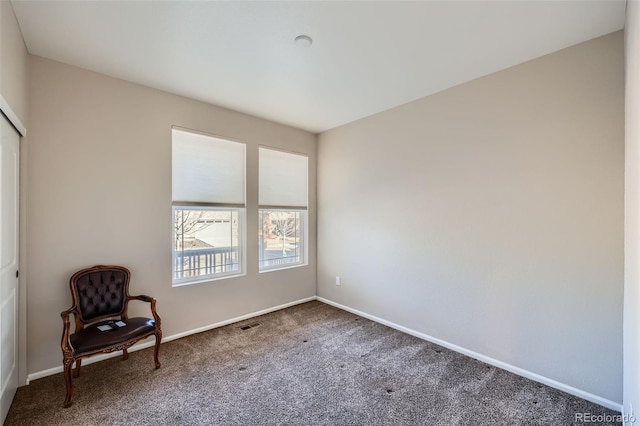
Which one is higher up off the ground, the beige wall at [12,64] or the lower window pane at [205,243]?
the beige wall at [12,64]

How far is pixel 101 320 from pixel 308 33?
3.14 meters

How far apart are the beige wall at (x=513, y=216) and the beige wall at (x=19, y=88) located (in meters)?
3.42

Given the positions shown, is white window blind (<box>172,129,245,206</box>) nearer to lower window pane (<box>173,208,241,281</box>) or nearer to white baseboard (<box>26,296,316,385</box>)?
lower window pane (<box>173,208,241,281</box>)

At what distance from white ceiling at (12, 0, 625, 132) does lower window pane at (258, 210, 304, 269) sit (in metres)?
1.86

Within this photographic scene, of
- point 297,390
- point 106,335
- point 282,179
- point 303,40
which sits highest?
point 303,40

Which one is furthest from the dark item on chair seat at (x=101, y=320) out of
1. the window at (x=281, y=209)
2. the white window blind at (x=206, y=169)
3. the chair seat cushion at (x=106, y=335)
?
the window at (x=281, y=209)

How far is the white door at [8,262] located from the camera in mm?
1920

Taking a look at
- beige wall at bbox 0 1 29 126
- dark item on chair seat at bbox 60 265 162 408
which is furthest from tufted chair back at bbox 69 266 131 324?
A: beige wall at bbox 0 1 29 126

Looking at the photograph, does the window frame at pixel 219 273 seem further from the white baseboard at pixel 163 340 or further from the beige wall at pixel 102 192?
the white baseboard at pixel 163 340

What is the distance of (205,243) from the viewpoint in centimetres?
360

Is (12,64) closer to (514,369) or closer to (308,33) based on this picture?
(308,33)

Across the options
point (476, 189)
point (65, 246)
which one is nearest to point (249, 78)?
point (65, 246)

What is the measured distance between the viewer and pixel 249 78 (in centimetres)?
288

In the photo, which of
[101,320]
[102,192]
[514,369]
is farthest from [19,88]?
[514,369]
